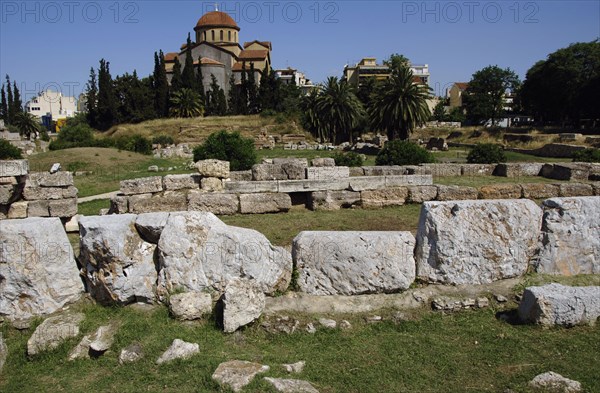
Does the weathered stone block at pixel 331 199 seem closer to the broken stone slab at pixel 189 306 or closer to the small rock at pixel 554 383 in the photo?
the broken stone slab at pixel 189 306

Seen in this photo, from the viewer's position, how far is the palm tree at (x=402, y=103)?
36938 millimetres

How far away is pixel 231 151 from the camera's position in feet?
64.3

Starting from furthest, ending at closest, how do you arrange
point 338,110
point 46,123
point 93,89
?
point 46,123 → point 93,89 → point 338,110

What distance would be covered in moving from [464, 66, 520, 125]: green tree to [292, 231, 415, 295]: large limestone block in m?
63.6

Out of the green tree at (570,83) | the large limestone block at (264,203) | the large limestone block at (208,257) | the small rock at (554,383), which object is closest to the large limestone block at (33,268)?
the large limestone block at (208,257)

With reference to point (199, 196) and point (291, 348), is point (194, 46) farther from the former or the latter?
point (291, 348)

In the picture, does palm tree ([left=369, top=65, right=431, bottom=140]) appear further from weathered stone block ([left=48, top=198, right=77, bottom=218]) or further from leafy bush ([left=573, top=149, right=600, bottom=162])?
weathered stone block ([left=48, top=198, right=77, bottom=218])

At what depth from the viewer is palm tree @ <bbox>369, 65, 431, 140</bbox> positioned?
36938 mm

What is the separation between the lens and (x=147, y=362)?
521 cm

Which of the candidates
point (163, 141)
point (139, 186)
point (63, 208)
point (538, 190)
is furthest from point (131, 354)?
point (163, 141)

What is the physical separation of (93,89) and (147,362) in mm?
68311

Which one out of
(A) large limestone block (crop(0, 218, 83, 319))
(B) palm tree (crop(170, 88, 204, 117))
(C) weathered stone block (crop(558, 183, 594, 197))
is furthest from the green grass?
(B) palm tree (crop(170, 88, 204, 117))

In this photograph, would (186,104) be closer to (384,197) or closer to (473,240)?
(384,197)

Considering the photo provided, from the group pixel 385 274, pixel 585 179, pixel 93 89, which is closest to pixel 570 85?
pixel 585 179
